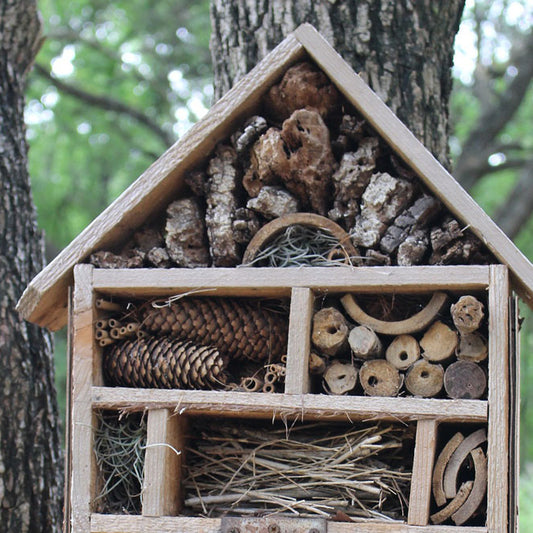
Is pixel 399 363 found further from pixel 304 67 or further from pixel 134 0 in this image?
pixel 134 0

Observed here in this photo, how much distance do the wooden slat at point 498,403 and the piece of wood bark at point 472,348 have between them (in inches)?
1.8

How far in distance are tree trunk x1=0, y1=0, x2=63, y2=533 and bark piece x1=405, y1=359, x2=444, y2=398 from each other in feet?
3.09

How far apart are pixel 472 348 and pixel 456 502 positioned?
0.27 m

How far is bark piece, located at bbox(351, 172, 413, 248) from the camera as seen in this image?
5.37 ft

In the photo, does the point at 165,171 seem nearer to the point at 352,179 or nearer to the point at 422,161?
the point at 352,179

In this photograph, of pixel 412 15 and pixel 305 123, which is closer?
pixel 305 123

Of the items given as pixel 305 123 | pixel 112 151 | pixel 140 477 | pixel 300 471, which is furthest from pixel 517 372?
pixel 112 151

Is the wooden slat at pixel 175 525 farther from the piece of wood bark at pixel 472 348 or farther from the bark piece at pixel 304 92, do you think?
the bark piece at pixel 304 92

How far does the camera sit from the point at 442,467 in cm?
156

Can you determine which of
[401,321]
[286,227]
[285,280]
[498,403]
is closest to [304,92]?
[286,227]

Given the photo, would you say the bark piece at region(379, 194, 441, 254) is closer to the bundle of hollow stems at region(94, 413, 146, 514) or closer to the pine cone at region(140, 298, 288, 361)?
the pine cone at region(140, 298, 288, 361)

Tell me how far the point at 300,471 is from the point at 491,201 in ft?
15.0

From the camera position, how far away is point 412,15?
6.92 ft

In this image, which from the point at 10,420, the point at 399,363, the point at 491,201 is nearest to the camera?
the point at 399,363
